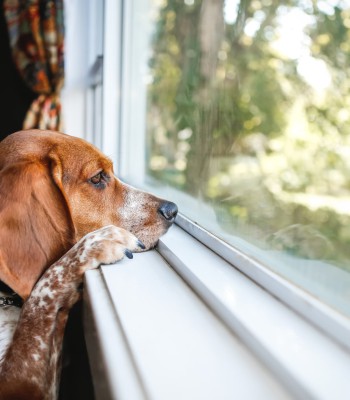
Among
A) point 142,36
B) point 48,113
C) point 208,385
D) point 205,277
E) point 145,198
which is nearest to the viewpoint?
point 208,385

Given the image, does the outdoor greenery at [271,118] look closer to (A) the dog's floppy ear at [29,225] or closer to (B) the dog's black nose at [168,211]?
(B) the dog's black nose at [168,211]

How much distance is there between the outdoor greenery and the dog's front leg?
13.1 inches

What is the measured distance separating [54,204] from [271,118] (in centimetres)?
61

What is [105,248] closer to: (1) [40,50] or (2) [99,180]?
(2) [99,180]

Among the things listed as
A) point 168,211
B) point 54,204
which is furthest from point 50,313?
point 168,211

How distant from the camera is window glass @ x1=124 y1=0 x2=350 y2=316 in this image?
657mm

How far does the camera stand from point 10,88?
10.9 feet

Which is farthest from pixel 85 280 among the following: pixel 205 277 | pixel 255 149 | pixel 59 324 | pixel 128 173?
pixel 128 173

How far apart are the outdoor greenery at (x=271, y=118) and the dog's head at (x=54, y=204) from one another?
234mm

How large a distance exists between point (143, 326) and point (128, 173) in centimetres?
180

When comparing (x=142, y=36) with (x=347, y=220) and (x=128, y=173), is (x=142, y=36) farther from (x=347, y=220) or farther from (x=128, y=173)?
(x=347, y=220)

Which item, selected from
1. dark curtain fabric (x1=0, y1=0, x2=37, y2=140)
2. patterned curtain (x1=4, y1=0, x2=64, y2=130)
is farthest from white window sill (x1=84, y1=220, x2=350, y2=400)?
dark curtain fabric (x1=0, y1=0, x2=37, y2=140)

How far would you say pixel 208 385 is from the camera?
20.0 inches

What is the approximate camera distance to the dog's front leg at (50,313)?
3.09 ft
